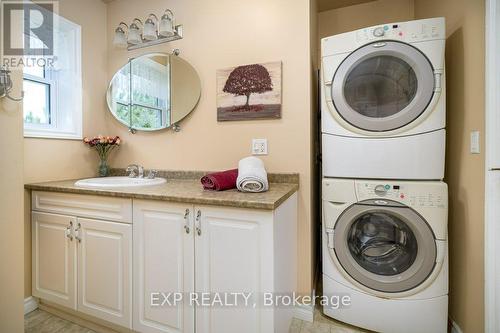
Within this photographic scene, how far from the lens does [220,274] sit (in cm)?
123

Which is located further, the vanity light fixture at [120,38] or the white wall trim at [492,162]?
the vanity light fixture at [120,38]

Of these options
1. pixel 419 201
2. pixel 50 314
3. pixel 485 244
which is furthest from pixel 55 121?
pixel 485 244

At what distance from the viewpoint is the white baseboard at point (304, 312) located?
1.65 m

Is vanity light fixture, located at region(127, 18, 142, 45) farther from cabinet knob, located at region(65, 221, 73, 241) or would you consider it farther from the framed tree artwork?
cabinet knob, located at region(65, 221, 73, 241)

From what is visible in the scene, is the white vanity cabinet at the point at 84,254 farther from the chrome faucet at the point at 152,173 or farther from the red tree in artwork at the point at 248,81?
the red tree in artwork at the point at 248,81

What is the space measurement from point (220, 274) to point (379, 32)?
161cm

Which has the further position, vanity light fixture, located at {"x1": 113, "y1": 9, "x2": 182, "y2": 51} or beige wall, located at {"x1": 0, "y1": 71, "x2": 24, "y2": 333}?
vanity light fixture, located at {"x1": 113, "y1": 9, "x2": 182, "y2": 51}

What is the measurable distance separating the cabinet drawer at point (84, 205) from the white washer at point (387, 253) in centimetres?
124

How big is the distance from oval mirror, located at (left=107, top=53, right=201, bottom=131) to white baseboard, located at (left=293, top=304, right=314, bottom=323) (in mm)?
1659

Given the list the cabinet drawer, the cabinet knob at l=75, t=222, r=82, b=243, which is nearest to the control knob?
the cabinet drawer

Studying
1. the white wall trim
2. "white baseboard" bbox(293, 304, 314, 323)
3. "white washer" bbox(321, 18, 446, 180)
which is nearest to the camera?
the white wall trim

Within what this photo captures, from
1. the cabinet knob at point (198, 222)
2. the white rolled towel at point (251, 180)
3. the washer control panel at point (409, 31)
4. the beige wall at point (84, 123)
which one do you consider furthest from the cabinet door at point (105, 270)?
the washer control panel at point (409, 31)

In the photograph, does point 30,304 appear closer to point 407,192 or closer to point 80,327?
point 80,327

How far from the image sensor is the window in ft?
6.01
